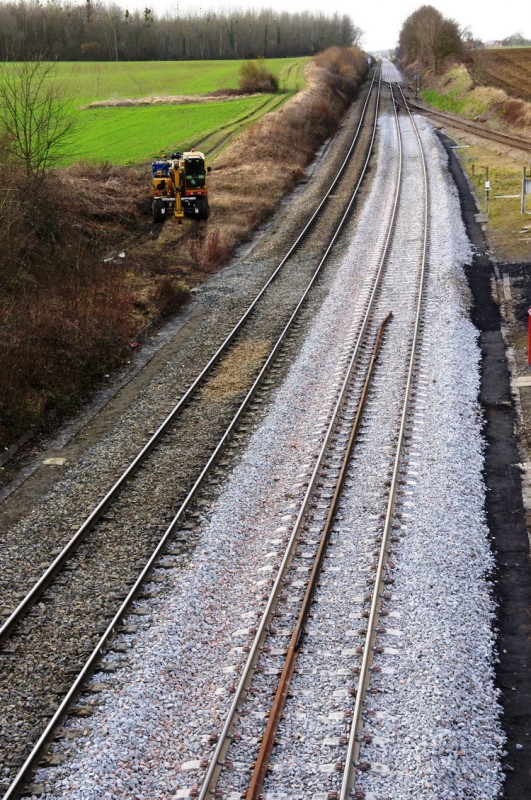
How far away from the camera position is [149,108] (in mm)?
68375

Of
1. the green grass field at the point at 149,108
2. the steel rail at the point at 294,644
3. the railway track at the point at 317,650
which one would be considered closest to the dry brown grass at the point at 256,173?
the green grass field at the point at 149,108

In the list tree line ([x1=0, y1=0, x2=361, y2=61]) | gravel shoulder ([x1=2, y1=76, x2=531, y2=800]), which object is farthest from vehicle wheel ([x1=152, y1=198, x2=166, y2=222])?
tree line ([x1=0, y1=0, x2=361, y2=61])

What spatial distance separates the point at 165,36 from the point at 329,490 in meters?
131

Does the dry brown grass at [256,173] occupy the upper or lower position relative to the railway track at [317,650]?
upper

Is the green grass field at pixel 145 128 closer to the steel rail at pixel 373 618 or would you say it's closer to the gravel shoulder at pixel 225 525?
the gravel shoulder at pixel 225 525

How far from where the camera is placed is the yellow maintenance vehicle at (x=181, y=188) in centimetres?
3077

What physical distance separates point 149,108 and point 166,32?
7198 centimetres

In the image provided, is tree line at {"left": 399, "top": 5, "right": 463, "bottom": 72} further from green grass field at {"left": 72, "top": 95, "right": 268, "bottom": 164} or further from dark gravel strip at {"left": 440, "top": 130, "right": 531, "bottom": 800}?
dark gravel strip at {"left": 440, "top": 130, "right": 531, "bottom": 800}

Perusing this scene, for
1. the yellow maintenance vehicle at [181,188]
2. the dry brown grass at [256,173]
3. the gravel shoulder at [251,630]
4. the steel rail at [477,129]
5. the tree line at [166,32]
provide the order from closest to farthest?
the gravel shoulder at [251,630], the dry brown grass at [256,173], the yellow maintenance vehicle at [181,188], the steel rail at [477,129], the tree line at [166,32]

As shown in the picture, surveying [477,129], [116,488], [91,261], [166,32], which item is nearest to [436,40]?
[477,129]

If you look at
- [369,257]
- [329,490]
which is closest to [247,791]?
[329,490]

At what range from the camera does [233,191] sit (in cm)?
3634

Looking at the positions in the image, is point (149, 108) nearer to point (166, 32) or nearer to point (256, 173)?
point (256, 173)

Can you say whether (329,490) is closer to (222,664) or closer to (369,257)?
(222,664)
